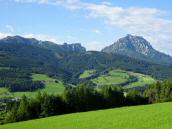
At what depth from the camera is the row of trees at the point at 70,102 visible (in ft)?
300

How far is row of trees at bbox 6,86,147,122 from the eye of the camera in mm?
91312

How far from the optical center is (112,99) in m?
108

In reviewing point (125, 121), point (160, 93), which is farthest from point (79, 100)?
point (125, 121)

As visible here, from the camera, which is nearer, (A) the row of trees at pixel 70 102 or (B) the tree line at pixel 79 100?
(A) the row of trees at pixel 70 102

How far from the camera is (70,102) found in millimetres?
97625

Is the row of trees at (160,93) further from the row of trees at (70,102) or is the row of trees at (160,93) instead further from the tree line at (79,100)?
the row of trees at (70,102)

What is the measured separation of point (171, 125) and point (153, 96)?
87755 mm

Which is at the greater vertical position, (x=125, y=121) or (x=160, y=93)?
(x=160, y=93)

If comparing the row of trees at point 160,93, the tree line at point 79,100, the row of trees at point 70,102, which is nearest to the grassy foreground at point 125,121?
the row of trees at point 70,102

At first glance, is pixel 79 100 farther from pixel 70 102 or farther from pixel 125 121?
pixel 125 121

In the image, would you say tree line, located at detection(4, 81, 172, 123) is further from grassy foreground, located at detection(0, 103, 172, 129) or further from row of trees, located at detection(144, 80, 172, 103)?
grassy foreground, located at detection(0, 103, 172, 129)

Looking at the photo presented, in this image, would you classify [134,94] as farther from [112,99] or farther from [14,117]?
[14,117]

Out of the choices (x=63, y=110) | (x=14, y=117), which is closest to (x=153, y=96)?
(x=63, y=110)

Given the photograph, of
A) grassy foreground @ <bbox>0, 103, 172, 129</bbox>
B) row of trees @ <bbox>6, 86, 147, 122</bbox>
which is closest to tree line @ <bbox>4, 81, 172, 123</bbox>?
row of trees @ <bbox>6, 86, 147, 122</bbox>
